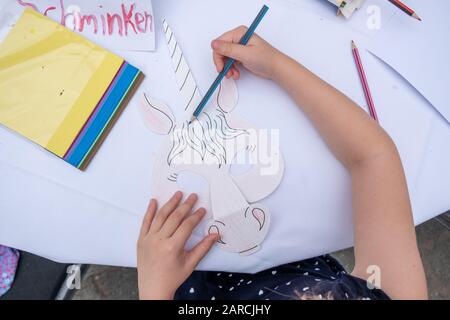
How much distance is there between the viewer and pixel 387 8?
51 cm

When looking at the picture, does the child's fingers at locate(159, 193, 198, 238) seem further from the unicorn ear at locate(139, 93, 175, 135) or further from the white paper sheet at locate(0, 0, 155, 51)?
the white paper sheet at locate(0, 0, 155, 51)

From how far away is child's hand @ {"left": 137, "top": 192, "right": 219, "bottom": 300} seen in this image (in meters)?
0.47

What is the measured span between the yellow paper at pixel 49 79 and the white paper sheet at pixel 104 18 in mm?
12

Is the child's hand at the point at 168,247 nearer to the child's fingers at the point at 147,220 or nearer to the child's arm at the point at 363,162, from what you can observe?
the child's fingers at the point at 147,220

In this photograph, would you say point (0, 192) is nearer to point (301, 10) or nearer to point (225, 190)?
point (225, 190)

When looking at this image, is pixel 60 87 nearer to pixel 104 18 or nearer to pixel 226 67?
pixel 104 18

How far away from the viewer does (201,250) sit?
0.46 metres

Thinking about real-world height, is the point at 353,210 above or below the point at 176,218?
above

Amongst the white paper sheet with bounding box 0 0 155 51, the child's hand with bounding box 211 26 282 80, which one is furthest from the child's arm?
the white paper sheet with bounding box 0 0 155 51

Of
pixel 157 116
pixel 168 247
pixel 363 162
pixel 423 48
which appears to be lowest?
pixel 168 247

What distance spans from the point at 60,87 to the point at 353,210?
0.42m

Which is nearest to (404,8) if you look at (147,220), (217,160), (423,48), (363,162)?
(423,48)
